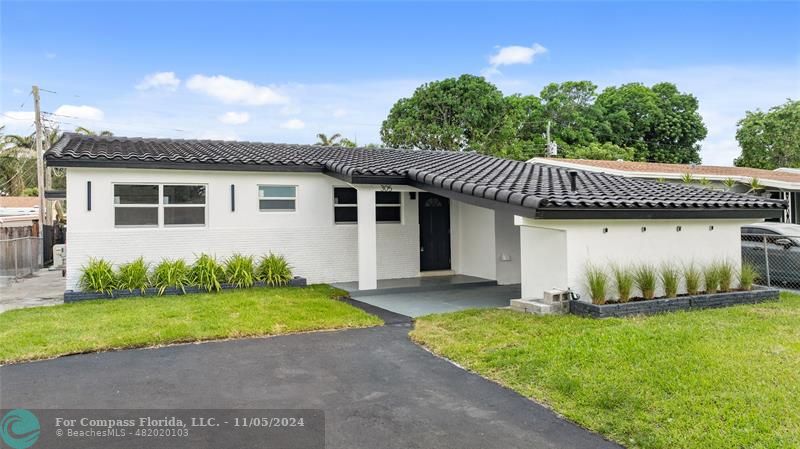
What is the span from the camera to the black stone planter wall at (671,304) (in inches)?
314

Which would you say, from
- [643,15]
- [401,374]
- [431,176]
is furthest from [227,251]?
[643,15]

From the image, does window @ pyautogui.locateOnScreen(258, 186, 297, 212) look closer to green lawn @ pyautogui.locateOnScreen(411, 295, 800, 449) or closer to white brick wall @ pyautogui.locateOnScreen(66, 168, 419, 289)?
white brick wall @ pyautogui.locateOnScreen(66, 168, 419, 289)

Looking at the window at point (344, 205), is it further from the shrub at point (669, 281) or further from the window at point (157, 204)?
the shrub at point (669, 281)

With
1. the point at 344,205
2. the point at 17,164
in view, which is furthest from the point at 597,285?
the point at 17,164

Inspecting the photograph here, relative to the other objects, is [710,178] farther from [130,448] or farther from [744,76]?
[130,448]

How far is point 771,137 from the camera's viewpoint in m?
36.2

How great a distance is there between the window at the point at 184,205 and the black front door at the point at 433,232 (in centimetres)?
552

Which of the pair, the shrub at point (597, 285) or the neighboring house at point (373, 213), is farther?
the neighboring house at point (373, 213)

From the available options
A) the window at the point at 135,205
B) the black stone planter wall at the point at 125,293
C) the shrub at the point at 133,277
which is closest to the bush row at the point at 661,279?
the black stone planter wall at the point at 125,293

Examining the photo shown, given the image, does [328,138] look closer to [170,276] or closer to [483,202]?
[170,276]

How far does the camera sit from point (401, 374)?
579cm

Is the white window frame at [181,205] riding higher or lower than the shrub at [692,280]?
higher

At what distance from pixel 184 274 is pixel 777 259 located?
13135 millimetres

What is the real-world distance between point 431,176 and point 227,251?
513 cm
